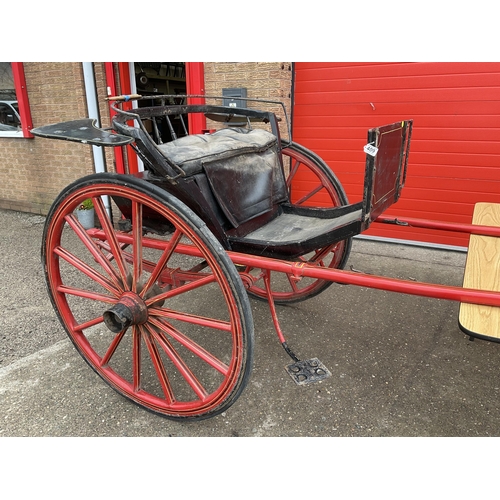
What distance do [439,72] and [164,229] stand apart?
296 cm

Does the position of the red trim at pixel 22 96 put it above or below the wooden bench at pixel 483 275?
above

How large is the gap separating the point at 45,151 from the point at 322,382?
4.76 m

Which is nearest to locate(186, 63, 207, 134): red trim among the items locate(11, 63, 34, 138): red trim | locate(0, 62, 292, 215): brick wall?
locate(0, 62, 292, 215): brick wall

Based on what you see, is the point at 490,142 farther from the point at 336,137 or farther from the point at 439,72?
the point at 336,137

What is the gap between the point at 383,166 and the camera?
1.86 metres

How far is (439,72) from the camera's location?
12.0 ft

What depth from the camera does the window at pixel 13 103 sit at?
5.20 m

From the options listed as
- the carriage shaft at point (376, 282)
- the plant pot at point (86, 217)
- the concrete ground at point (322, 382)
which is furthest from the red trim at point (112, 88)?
the carriage shaft at point (376, 282)

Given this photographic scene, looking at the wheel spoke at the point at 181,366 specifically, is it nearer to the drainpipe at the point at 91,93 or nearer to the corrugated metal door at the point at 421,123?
the corrugated metal door at the point at 421,123

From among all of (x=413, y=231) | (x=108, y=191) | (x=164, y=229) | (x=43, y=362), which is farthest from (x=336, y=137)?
(x=43, y=362)

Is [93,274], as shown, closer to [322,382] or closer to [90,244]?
[90,244]

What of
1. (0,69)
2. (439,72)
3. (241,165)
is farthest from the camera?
(0,69)

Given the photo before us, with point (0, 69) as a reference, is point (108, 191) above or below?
below

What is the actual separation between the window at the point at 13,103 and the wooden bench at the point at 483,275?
5.23m
